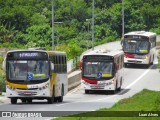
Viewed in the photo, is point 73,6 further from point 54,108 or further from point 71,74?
point 54,108

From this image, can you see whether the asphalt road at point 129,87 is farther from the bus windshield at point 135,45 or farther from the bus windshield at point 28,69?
the bus windshield at point 28,69

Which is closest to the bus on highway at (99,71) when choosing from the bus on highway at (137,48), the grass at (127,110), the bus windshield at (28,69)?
the bus windshield at (28,69)

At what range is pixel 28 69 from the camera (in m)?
39.7

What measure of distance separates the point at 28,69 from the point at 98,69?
13.6 m

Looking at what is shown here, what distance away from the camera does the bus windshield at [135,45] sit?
2793 inches

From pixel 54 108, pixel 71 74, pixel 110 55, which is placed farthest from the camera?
pixel 71 74

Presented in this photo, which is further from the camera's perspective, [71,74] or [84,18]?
[84,18]

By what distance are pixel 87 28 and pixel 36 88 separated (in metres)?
70.1

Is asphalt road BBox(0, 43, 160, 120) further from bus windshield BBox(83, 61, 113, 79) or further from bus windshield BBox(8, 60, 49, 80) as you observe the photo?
bus windshield BBox(8, 60, 49, 80)

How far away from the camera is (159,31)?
10875 cm

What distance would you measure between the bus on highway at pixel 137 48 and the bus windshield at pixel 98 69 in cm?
1744

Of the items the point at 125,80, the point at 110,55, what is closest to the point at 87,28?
the point at 125,80

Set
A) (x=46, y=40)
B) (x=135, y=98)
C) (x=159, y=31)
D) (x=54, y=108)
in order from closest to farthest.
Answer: (x=54, y=108) < (x=135, y=98) < (x=46, y=40) < (x=159, y=31)

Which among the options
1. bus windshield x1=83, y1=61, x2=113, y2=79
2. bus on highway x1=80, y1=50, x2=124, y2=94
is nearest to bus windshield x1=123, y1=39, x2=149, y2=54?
bus on highway x1=80, y1=50, x2=124, y2=94
